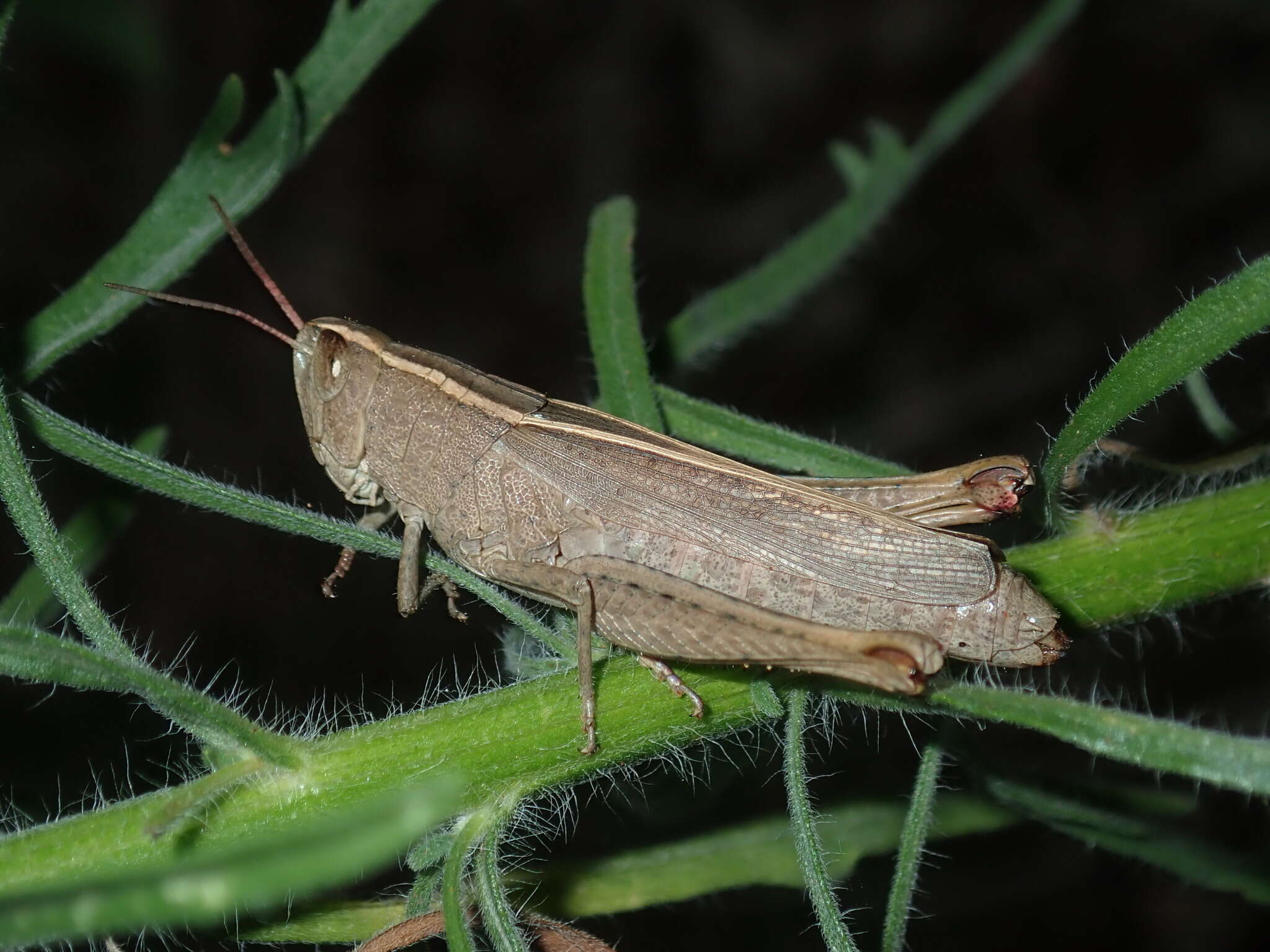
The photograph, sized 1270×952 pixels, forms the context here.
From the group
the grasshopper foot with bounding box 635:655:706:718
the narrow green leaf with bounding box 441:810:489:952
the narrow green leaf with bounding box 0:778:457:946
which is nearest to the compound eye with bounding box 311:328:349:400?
the grasshopper foot with bounding box 635:655:706:718

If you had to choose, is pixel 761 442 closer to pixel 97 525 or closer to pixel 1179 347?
pixel 1179 347

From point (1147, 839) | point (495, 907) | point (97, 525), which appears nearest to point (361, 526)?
point (97, 525)

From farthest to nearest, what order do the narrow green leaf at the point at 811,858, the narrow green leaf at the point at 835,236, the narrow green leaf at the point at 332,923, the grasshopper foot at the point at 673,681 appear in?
the narrow green leaf at the point at 835,236
the grasshopper foot at the point at 673,681
the narrow green leaf at the point at 332,923
the narrow green leaf at the point at 811,858

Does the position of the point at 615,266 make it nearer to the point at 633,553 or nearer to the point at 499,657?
the point at 633,553

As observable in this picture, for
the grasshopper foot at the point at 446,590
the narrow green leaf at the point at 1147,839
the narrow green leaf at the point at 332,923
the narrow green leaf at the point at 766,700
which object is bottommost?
the narrow green leaf at the point at 332,923

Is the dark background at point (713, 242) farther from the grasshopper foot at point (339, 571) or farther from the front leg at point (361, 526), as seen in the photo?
the grasshopper foot at point (339, 571)

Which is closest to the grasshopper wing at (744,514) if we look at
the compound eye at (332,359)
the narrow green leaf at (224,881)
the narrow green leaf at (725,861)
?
the compound eye at (332,359)
